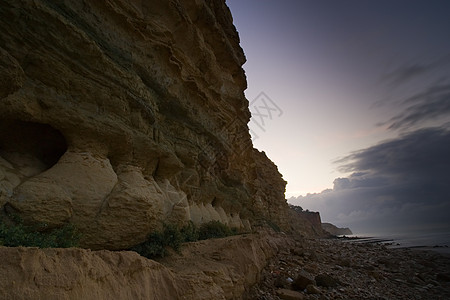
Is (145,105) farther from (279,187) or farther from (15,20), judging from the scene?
(279,187)

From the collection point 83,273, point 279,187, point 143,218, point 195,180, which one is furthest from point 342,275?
point 279,187

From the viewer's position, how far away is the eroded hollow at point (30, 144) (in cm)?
464

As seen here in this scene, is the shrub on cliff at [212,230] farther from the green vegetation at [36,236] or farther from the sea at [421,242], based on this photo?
the sea at [421,242]

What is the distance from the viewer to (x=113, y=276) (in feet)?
9.93

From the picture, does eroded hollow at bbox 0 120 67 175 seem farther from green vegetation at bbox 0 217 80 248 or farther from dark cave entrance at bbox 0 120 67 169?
green vegetation at bbox 0 217 80 248

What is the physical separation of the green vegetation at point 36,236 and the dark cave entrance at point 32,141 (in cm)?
170

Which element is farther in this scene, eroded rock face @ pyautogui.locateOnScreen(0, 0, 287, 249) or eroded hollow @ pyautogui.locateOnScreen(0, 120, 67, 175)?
eroded hollow @ pyautogui.locateOnScreen(0, 120, 67, 175)

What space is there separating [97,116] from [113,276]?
3.96 m

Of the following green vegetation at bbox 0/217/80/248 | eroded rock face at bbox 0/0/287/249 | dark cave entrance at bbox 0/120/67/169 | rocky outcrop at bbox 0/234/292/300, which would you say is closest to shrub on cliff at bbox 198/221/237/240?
eroded rock face at bbox 0/0/287/249

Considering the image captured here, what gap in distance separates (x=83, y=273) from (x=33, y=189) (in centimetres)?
237

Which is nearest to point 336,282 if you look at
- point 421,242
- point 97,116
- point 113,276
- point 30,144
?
point 113,276

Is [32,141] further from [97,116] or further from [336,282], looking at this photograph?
[336,282]

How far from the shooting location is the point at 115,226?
4902mm

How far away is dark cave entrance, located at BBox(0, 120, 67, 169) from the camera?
15.2 feet
